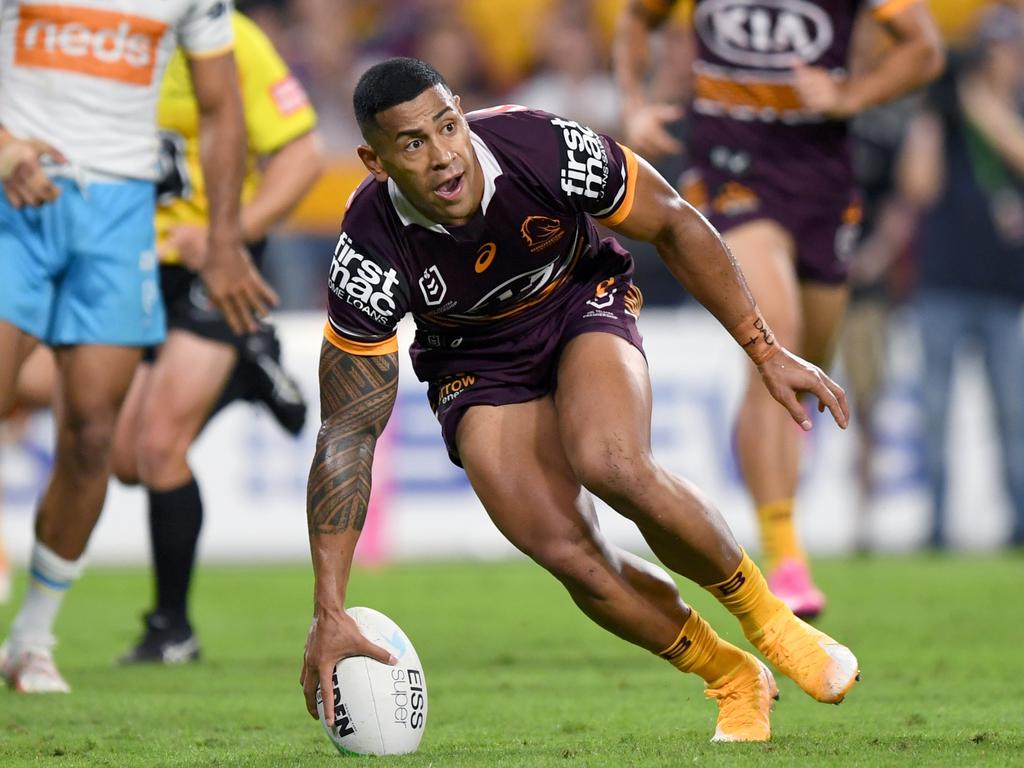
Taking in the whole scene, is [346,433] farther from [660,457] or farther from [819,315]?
[660,457]

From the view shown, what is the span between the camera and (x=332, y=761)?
4.51 m

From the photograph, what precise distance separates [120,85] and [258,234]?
4.56 ft

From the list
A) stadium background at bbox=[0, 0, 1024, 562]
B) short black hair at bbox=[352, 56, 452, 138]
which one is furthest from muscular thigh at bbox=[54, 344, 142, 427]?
stadium background at bbox=[0, 0, 1024, 562]

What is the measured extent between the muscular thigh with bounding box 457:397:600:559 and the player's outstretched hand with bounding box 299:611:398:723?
0.67 m

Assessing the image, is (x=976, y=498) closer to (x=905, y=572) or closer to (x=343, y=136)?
(x=905, y=572)

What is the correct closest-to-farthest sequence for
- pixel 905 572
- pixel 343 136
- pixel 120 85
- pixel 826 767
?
pixel 826 767
pixel 120 85
pixel 905 572
pixel 343 136

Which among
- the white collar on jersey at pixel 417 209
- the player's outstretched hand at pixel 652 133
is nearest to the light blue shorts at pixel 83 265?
the white collar on jersey at pixel 417 209

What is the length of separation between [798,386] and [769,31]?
3.07 meters

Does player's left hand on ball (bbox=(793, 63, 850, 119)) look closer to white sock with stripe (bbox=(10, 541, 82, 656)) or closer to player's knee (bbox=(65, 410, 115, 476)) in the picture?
player's knee (bbox=(65, 410, 115, 476))

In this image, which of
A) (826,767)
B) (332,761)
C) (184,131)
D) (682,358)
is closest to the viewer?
(826,767)

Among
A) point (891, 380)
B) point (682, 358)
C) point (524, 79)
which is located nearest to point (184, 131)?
point (682, 358)

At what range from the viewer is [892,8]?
7.52 m

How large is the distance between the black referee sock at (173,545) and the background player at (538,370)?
2199mm

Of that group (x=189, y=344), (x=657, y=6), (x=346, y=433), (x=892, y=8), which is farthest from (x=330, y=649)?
(x=657, y=6)
